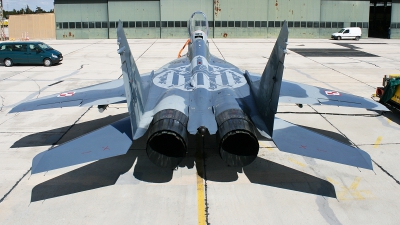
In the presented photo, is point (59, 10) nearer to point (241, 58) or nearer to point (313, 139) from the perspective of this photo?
point (241, 58)

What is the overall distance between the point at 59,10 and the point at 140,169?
43.3 m

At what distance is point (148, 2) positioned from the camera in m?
47.0

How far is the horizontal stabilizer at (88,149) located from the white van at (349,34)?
41.3m

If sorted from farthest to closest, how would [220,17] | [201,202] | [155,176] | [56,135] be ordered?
[220,17] → [56,135] → [155,176] → [201,202]

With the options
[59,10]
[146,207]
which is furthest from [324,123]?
[59,10]

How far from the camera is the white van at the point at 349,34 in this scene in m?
44.3

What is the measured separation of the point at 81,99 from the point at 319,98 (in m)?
6.67

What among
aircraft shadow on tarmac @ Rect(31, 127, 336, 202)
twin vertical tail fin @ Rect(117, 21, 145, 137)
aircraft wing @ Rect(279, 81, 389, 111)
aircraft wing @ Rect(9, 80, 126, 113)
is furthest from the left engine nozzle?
aircraft wing @ Rect(279, 81, 389, 111)

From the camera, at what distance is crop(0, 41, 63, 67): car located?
958 inches

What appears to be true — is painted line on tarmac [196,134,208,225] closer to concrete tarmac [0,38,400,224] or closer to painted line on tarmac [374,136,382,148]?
concrete tarmac [0,38,400,224]

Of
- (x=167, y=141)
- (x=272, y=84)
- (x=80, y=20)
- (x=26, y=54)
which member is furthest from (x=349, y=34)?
(x=167, y=141)

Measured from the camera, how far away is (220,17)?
47219 millimetres

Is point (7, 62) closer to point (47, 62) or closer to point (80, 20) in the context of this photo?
point (47, 62)

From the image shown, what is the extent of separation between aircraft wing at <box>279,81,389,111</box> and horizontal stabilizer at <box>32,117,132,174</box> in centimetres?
494
